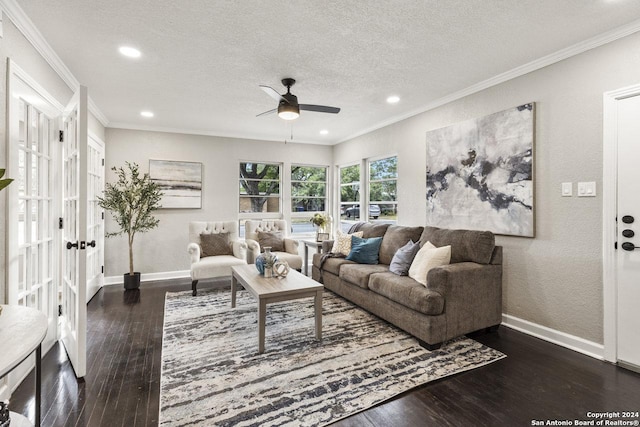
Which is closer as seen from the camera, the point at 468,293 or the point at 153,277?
the point at 468,293

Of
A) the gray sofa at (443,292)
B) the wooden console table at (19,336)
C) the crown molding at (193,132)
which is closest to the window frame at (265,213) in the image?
the crown molding at (193,132)

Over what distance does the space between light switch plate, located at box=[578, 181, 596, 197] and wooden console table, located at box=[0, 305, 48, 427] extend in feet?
11.9

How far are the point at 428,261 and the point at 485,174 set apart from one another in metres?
1.20

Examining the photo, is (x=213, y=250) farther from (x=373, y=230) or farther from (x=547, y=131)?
(x=547, y=131)

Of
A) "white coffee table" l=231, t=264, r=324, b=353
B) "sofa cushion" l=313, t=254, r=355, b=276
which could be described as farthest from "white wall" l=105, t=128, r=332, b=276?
"white coffee table" l=231, t=264, r=324, b=353

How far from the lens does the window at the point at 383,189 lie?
5.04m

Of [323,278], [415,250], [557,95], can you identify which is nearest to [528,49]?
[557,95]

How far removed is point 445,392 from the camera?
2.08 m

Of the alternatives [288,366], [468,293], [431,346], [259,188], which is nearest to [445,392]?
[431,346]

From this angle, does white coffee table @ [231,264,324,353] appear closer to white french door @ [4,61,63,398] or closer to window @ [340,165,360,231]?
white french door @ [4,61,63,398]

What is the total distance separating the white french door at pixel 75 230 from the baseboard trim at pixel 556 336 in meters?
3.74

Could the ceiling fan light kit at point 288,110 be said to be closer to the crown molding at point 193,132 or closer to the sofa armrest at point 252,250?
the sofa armrest at point 252,250

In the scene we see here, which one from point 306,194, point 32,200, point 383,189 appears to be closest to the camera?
point 32,200

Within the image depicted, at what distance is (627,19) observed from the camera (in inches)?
88.8
